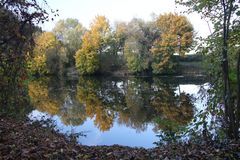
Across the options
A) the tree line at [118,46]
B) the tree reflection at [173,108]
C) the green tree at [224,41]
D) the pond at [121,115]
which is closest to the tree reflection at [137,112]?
the pond at [121,115]

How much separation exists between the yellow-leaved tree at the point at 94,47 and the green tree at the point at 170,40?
9.83 metres

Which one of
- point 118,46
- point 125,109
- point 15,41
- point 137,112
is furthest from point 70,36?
point 15,41

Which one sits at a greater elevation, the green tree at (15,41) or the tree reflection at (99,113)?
the green tree at (15,41)

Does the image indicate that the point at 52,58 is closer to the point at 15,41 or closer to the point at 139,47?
the point at 139,47

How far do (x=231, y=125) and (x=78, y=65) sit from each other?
169ft

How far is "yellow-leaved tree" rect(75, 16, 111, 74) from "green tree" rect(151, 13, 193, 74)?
9827 mm

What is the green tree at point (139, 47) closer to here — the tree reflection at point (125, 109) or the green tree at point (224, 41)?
the tree reflection at point (125, 109)

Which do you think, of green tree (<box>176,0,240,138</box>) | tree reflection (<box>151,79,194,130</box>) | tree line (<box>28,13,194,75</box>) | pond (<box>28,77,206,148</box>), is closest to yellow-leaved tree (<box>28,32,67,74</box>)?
tree line (<box>28,13,194,75</box>)

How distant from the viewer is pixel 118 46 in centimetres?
5944

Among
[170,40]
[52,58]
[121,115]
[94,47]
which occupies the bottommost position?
[121,115]

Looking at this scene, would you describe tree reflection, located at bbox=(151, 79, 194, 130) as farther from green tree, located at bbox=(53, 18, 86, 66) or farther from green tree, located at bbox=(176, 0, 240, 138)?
green tree, located at bbox=(53, 18, 86, 66)

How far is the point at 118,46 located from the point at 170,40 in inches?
451

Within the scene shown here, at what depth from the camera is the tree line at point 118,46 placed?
51469 mm

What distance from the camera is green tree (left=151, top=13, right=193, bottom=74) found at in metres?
50.7
